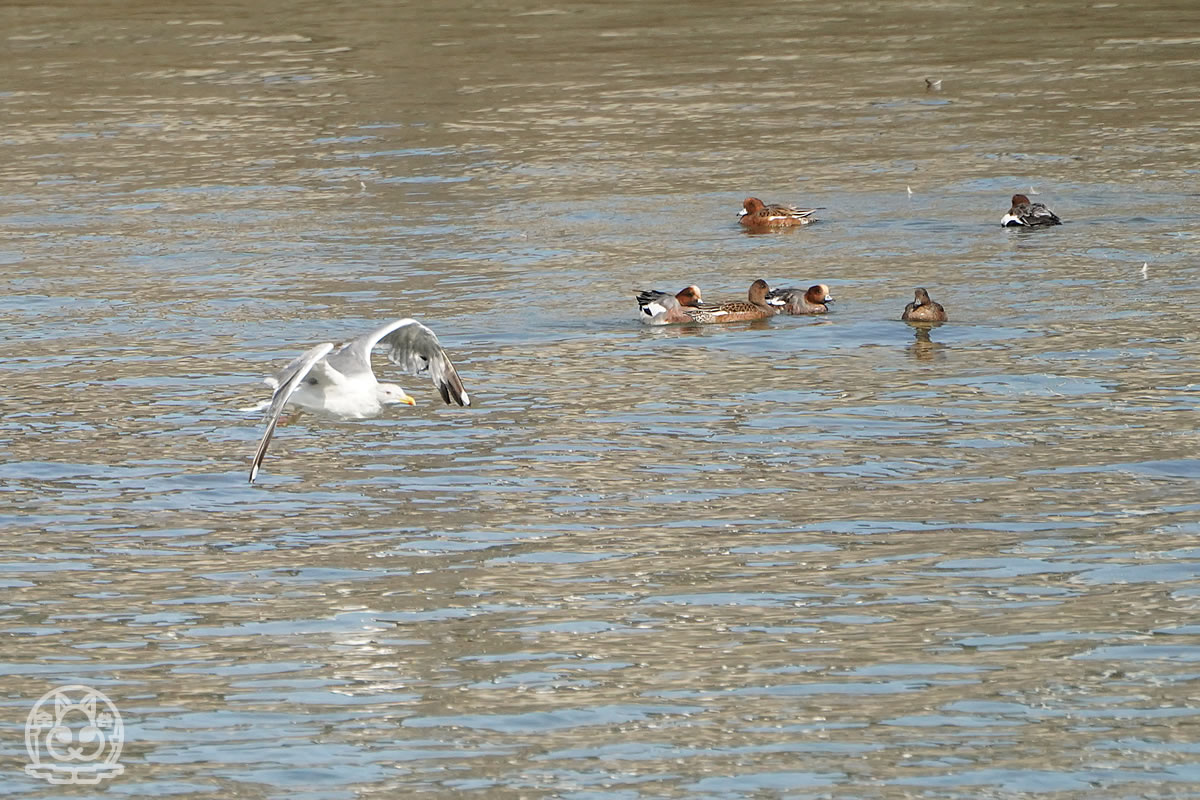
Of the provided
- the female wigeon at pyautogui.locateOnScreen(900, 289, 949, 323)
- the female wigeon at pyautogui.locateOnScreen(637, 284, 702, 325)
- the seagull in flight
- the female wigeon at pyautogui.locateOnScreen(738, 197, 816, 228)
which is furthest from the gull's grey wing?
the female wigeon at pyautogui.locateOnScreen(738, 197, 816, 228)

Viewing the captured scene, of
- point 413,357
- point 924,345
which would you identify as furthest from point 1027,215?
point 413,357

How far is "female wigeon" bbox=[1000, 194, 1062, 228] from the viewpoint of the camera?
63.9ft

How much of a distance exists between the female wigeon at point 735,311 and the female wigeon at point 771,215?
10.5ft

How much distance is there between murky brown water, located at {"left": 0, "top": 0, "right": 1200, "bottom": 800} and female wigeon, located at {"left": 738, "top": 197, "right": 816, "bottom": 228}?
278 millimetres

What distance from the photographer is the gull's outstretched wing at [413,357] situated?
13.0m

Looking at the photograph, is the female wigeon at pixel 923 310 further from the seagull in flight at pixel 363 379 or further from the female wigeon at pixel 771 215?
the seagull in flight at pixel 363 379

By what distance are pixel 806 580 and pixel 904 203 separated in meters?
11.7

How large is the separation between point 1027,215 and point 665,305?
458 cm

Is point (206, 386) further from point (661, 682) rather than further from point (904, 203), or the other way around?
point (904, 203)

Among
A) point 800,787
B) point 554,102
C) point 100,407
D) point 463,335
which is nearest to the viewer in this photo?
point 800,787

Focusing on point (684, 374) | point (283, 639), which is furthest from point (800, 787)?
point (684, 374)

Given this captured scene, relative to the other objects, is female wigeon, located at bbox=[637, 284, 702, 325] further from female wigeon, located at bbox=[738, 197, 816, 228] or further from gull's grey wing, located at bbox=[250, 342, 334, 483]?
gull's grey wing, located at bbox=[250, 342, 334, 483]

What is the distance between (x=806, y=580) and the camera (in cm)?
1062

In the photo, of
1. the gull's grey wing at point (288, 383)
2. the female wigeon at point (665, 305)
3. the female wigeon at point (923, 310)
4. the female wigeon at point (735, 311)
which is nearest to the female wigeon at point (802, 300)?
the female wigeon at point (735, 311)
